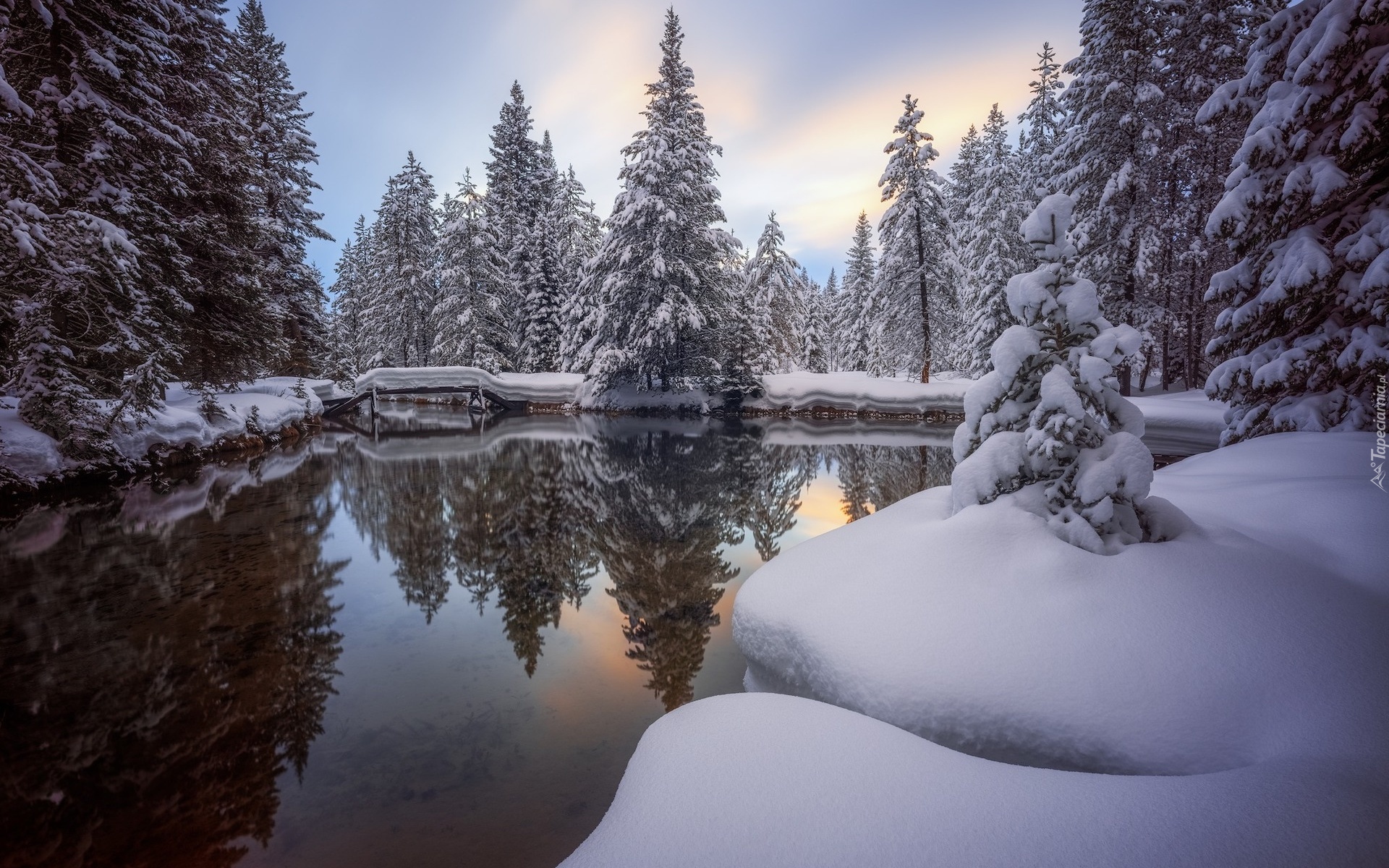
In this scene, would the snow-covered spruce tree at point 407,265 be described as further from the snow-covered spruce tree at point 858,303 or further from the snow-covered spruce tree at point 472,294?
the snow-covered spruce tree at point 858,303

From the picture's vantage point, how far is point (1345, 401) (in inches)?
323

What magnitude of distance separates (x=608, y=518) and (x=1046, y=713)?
8.33 meters

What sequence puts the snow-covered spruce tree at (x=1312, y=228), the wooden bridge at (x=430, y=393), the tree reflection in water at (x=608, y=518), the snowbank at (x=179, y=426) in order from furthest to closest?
the wooden bridge at (x=430, y=393), the snowbank at (x=179, y=426), the snow-covered spruce tree at (x=1312, y=228), the tree reflection in water at (x=608, y=518)

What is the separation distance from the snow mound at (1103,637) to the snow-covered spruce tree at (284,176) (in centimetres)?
2450

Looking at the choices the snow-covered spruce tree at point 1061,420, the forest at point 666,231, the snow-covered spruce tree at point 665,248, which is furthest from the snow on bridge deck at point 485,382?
the snow-covered spruce tree at point 1061,420

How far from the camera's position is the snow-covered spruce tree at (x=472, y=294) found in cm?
3628

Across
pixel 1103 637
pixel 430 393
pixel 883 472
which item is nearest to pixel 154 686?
pixel 1103 637

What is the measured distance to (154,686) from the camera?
4812 mm

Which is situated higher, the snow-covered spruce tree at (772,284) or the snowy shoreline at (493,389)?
the snow-covered spruce tree at (772,284)

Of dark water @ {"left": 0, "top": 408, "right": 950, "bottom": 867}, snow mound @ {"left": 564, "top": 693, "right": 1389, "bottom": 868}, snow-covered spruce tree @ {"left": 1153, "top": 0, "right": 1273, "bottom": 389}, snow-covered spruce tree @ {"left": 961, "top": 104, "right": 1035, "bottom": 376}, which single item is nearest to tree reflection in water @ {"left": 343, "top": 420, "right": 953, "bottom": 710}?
dark water @ {"left": 0, "top": 408, "right": 950, "bottom": 867}

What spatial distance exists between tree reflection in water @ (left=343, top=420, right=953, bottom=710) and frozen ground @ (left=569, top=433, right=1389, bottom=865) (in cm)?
173

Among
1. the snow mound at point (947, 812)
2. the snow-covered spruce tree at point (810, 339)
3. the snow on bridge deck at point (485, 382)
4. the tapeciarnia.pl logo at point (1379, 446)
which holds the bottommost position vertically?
the snow mound at point (947, 812)

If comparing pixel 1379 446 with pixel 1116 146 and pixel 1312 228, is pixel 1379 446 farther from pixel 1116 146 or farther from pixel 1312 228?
pixel 1116 146

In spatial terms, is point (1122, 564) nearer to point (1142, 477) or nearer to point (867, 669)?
point (1142, 477)
